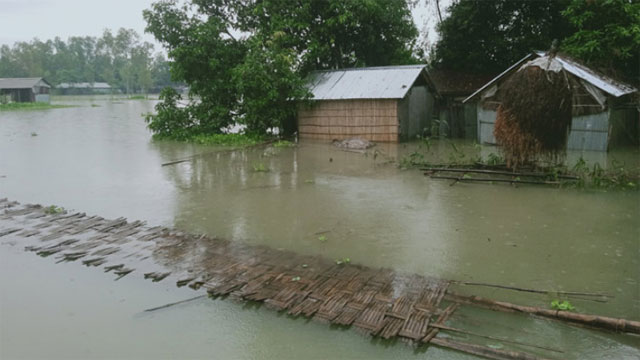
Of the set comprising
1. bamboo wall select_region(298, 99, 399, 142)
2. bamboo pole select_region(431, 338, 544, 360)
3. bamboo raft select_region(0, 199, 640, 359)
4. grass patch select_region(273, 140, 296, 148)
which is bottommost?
bamboo pole select_region(431, 338, 544, 360)

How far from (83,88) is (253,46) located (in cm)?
6073

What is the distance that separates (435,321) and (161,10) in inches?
648

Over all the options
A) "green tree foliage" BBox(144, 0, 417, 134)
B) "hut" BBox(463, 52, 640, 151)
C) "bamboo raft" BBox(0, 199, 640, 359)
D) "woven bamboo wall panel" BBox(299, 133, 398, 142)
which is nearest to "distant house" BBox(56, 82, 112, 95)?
"green tree foliage" BBox(144, 0, 417, 134)

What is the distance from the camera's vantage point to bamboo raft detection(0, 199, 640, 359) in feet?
13.7

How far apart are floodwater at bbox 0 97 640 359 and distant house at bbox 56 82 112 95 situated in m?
62.2

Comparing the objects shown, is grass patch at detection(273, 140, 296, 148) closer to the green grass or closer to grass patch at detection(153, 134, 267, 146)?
grass patch at detection(153, 134, 267, 146)

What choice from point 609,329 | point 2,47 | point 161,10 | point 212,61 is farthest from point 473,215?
point 2,47

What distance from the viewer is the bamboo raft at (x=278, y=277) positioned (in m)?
4.16

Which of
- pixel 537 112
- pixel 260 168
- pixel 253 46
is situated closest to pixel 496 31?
pixel 253 46

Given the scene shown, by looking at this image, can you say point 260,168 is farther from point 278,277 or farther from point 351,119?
point 278,277

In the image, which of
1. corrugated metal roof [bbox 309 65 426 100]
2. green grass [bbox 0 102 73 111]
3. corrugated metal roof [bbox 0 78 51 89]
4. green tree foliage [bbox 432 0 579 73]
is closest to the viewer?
corrugated metal roof [bbox 309 65 426 100]

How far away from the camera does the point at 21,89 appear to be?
145ft

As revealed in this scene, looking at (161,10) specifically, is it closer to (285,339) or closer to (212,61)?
(212,61)

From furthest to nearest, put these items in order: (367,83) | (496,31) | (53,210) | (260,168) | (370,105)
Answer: (496,31) → (367,83) → (370,105) → (260,168) → (53,210)
